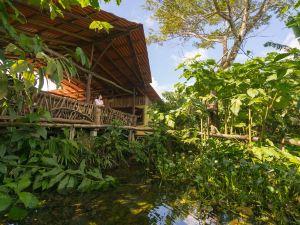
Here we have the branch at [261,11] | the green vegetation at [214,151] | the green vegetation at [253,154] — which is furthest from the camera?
the branch at [261,11]

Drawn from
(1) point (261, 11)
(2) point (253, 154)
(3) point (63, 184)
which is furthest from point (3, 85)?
(1) point (261, 11)

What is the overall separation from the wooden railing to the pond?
279 centimetres

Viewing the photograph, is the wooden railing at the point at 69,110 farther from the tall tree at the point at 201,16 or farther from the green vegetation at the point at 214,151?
the tall tree at the point at 201,16

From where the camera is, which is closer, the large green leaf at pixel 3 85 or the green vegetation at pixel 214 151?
the large green leaf at pixel 3 85

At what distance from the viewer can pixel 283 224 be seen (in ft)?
11.0

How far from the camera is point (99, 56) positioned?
1091 centimetres

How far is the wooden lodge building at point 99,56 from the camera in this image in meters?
7.84

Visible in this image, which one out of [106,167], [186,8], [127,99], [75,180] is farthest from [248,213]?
[127,99]

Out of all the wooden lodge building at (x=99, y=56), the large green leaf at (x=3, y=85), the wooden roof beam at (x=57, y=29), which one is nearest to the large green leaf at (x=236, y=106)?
the large green leaf at (x=3, y=85)

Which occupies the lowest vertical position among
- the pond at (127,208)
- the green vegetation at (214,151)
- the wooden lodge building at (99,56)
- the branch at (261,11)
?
the pond at (127,208)

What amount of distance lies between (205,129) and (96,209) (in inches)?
142

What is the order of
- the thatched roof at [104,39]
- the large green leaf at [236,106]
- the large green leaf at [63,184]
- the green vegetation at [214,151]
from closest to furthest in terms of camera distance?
1. the green vegetation at [214,151]
2. the large green leaf at [236,106]
3. the large green leaf at [63,184]
4. the thatched roof at [104,39]

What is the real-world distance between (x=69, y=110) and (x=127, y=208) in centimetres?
464

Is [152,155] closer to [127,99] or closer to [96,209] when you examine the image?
[96,209]
